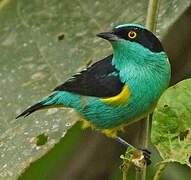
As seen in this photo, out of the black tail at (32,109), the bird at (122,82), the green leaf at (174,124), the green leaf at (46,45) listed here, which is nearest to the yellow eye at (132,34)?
the bird at (122,82)

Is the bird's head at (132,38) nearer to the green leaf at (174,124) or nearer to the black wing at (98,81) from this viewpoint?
the black wing at (98,81)

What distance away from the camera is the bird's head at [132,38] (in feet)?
9.30

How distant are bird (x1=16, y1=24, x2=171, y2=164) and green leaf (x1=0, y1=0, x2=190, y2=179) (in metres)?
0.08

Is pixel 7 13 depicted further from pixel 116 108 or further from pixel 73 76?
pixel 116 108

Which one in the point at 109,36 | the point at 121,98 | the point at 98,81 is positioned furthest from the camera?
the point at 98,81

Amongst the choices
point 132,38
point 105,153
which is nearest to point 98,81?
point 132,38

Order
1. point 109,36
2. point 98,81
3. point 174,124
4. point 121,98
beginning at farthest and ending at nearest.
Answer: point 98,81 → point 121,98 → point 109,36 → point 174,124

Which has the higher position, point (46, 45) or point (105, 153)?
point (46, 45)

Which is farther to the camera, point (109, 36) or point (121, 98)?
point (121, 98)

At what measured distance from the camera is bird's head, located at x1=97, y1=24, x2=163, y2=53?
2.84 metres

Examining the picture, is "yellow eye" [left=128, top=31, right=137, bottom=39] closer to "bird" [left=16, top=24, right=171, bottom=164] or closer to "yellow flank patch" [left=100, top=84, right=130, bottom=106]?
"bird" [left=16, top=24, right=171, bottom=164]

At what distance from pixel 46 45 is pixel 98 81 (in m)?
0.36

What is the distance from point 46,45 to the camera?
308cm

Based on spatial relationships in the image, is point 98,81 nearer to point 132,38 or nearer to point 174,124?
point 132,38
